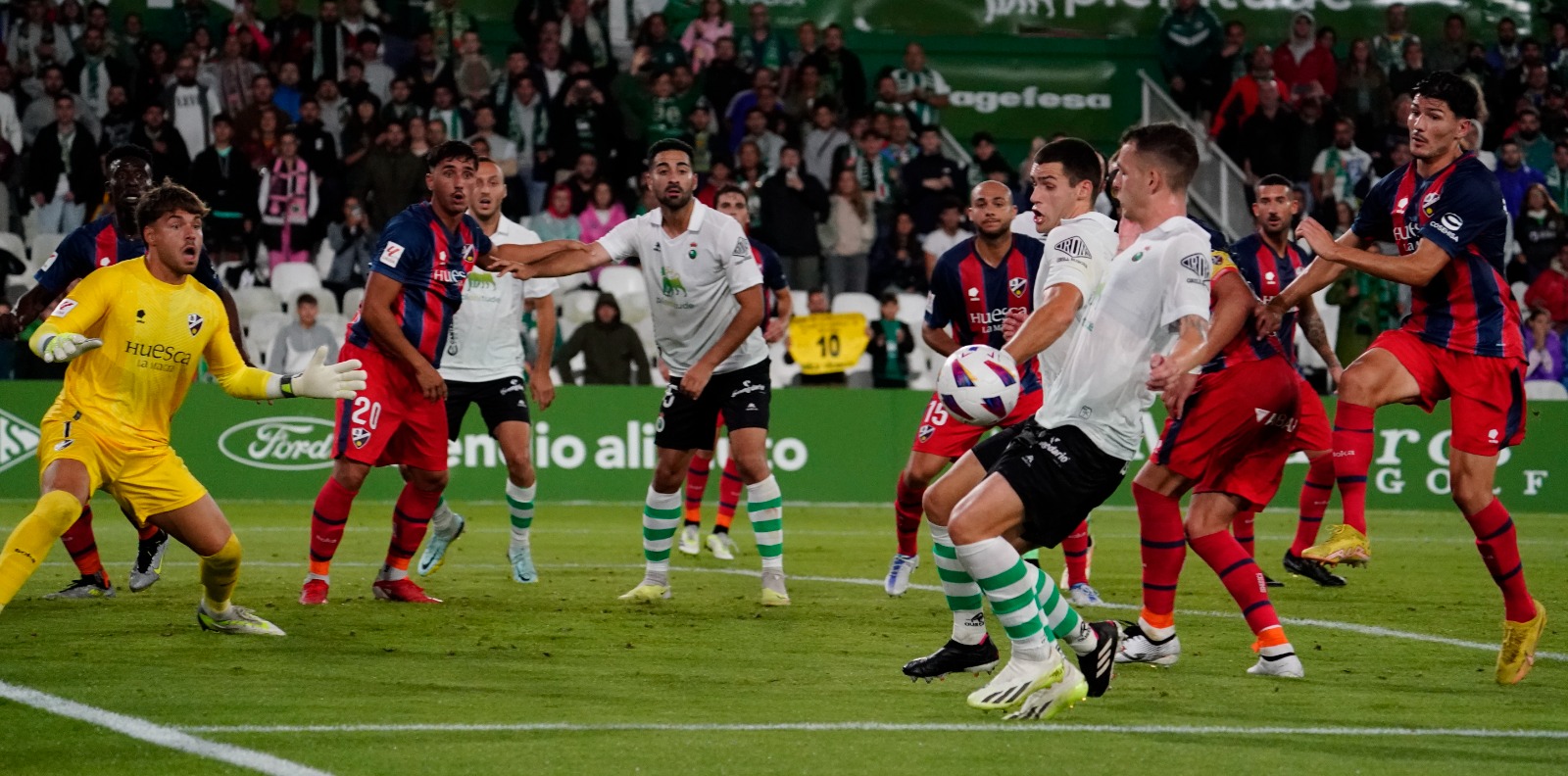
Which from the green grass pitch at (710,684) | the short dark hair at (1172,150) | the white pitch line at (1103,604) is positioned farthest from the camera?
the white pitch line at (1103,604)

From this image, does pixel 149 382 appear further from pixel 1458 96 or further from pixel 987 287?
pixel 1458 96

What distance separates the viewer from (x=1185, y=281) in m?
6.73

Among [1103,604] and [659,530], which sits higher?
[659,530]

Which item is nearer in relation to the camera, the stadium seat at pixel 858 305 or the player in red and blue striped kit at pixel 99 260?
the player in red and blue striped kit at pixel 99 260

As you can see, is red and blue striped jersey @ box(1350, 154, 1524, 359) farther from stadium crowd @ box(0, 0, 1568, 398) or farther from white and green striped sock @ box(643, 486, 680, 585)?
stadium crowd @ box(0, 0, 1568, 398)

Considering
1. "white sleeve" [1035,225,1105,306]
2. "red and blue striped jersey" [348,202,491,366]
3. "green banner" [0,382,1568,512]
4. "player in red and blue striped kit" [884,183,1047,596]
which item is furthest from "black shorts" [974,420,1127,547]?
"green banner" [0,382,1568,512]

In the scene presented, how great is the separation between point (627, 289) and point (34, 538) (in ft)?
42.9

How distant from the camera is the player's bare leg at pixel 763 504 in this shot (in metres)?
10.4

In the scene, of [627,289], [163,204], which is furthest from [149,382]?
[627,289]

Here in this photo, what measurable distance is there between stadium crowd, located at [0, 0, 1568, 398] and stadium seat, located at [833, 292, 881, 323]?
637 mm

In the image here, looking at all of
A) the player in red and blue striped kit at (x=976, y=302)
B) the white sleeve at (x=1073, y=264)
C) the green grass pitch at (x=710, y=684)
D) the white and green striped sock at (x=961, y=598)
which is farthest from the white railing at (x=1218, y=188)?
the white sleeve at (x=1073, y=264)

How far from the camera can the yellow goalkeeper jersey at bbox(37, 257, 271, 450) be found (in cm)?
820

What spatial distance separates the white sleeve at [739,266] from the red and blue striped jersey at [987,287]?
102 cm

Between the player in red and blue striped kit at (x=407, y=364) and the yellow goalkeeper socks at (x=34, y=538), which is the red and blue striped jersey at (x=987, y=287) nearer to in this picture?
the player in red and blue striped kit at (x=407, y=364)
